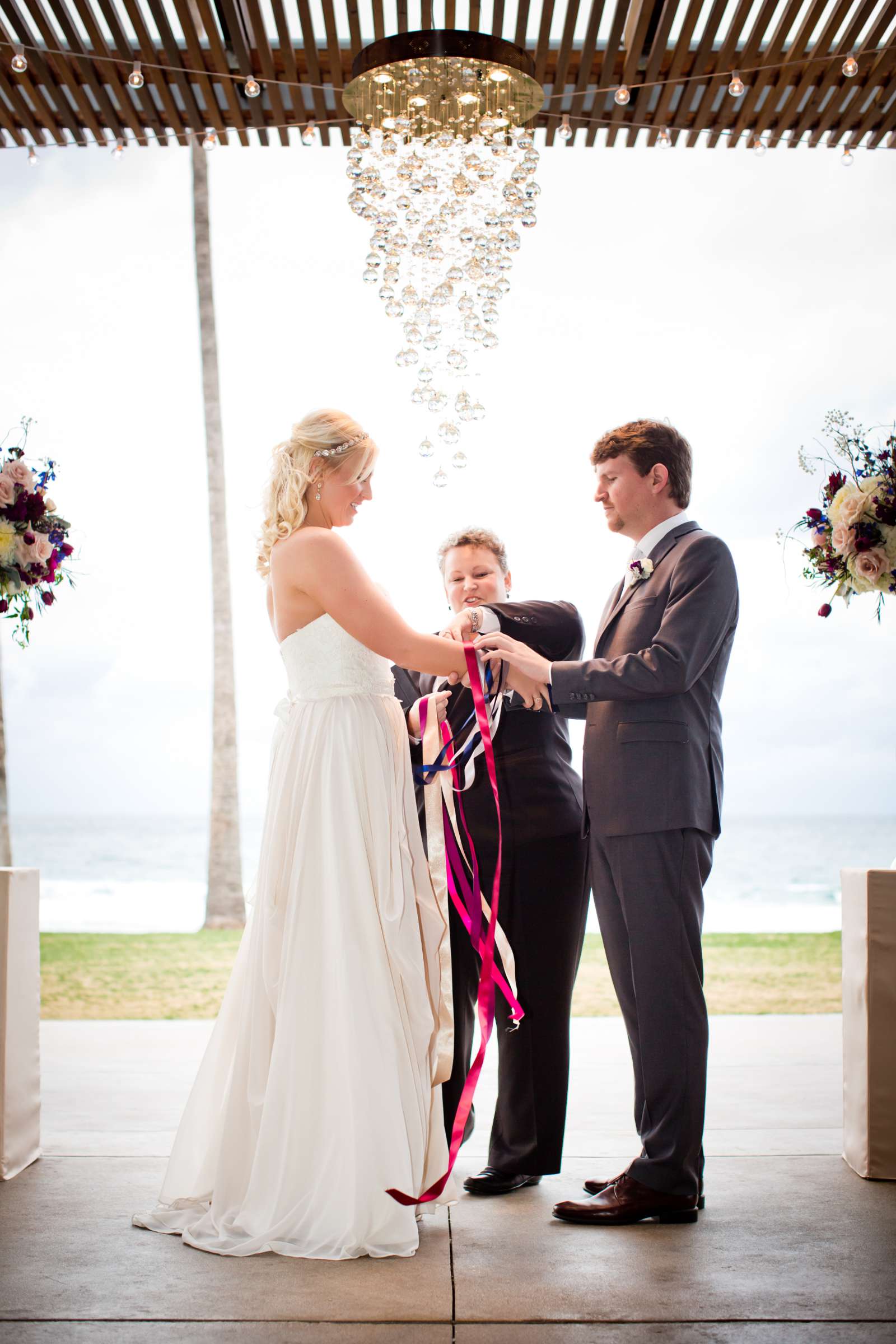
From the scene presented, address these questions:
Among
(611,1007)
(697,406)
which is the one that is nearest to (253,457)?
(697,406)

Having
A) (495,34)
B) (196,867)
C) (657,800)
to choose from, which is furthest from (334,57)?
(196,867)

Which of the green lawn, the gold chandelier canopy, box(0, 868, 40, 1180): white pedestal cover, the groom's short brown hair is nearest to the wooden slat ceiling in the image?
the gold chandelier canopy

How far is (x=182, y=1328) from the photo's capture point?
223 centimetres

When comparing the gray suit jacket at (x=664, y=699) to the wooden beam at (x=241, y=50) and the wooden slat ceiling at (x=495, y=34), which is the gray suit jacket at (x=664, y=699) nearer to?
the wooden slat ceiling at (x=495, y=34)

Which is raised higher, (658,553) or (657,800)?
(658,553)

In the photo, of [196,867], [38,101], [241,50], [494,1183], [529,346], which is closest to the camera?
[494,1183]

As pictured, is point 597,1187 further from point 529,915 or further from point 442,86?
point 442,86

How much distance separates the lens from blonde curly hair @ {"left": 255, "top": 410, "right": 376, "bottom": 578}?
9.95 ft

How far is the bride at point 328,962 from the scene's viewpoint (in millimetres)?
2660

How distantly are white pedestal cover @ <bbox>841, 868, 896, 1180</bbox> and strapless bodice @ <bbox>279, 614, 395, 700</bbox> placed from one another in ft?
4.99

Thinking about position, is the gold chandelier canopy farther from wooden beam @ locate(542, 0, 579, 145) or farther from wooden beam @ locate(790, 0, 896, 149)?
wooden beam @ locate(790, 0, 896, 149)

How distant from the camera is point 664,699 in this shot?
9.96 ft

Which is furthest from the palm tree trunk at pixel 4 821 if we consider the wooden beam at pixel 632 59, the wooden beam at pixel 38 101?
the wooden beam at pixel 632 59

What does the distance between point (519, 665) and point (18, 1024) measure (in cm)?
176
